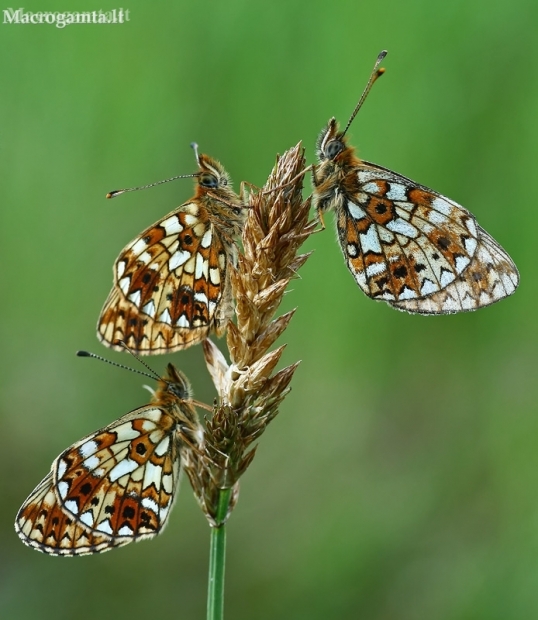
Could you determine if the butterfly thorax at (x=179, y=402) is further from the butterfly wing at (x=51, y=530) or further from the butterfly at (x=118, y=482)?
the butterfly wing at (x=51, y=530)

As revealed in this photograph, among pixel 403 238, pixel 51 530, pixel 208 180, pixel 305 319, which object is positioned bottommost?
pixel 51 530

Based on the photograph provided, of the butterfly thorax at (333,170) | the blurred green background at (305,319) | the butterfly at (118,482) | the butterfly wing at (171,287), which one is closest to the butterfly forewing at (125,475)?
the butterfly at (118,482)

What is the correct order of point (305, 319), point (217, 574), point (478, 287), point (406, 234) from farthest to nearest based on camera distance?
point (305, 319), point (406, 234), point (478, 287), point (217, 574)

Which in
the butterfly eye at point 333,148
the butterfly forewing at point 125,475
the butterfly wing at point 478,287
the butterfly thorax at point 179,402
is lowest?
the butterfly forewing at point 125,475

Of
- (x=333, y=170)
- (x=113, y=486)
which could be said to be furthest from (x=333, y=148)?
(x=113, y=486)

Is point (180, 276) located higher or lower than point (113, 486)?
higher

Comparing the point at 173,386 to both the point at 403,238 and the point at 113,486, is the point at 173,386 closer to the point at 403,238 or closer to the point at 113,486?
the point at 113,486

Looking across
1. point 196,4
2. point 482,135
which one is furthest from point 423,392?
point 196,4
